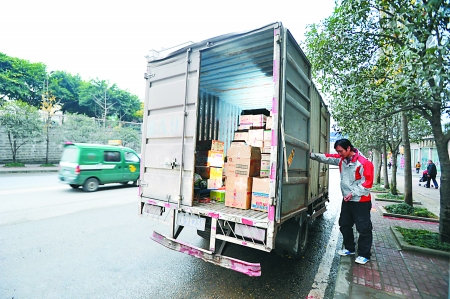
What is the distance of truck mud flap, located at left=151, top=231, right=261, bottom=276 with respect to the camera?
2680 millimetres

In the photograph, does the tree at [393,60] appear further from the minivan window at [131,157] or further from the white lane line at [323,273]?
the minivan window at [131,157]

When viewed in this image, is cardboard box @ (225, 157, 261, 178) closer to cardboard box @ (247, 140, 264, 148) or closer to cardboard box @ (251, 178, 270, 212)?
cardboard box @ (251, 178, 270, 212)

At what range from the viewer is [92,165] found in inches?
382

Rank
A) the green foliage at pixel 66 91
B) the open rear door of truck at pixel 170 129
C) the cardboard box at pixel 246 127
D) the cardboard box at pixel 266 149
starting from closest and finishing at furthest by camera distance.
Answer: the open rear door of truck at pixel 170 129
the cardboard box at pixel 266 149
the cardboard box at pixel 246 127
the green foliage at pixel 66 91

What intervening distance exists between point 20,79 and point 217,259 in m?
33.5

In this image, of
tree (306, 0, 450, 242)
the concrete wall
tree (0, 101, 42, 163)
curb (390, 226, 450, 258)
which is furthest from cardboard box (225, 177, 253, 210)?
the concrete wall

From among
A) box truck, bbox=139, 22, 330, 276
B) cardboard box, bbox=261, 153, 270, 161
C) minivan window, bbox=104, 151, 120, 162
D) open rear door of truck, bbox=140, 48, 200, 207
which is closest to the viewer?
box truck, bbox=139, 22, 330, 276

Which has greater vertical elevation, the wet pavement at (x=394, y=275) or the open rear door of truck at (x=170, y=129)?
the open rear door of truck at (x=170, y=129)

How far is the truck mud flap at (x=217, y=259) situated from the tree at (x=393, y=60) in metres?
3.53

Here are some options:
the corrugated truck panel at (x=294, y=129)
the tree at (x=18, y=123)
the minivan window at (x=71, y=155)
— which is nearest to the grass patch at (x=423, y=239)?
the corrugated truck panel at (x=294, y=129)

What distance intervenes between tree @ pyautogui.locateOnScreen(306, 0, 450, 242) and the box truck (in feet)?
5.33

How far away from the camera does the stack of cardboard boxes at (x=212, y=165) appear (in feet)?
13.9

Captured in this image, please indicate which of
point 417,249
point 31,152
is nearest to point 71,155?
point 417,249

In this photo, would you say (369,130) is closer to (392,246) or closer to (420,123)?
(420,123)
